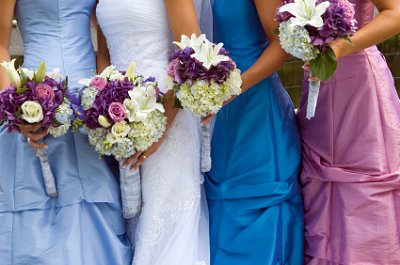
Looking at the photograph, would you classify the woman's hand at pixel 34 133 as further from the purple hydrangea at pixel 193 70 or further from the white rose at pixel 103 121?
the purple hydrangea at pixel 193 70

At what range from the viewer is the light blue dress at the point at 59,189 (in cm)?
234

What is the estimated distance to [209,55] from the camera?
213 centimetres

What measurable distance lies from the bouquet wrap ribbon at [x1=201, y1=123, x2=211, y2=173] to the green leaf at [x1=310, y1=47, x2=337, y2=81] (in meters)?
0.56

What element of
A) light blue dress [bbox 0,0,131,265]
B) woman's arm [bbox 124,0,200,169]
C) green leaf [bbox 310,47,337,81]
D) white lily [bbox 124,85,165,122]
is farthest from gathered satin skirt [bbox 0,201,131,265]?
green leaf [bbox 310,47,337,81]

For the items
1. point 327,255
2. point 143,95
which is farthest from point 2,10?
point 327,255

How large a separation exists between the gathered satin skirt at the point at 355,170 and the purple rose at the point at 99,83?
100 cm

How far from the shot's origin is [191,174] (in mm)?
2496

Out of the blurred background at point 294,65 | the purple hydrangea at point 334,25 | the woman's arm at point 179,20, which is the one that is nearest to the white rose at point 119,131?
the woman's arm at point 179,20

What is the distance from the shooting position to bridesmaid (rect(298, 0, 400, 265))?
2354 millimetres

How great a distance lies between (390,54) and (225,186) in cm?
607

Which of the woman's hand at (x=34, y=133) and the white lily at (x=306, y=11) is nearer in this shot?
the white lily at (x=306, y=11)

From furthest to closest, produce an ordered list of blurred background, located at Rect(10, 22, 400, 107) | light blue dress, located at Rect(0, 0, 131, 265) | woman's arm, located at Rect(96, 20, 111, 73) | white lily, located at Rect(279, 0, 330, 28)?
blurred background, located at Rect(10, 22, 400, 107) → woman's arm, located at Rect(96, 20, 111, 73) → light blue dress, located at Rect(0, 0, 131, 265) → white lily, located at Rect(279, 0, 330, 28)

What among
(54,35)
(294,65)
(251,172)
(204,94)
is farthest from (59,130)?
(294,65)

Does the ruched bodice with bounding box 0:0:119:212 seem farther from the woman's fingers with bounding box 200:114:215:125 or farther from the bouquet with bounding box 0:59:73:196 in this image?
the woman's fingers with bounding box 200:114:215:125
